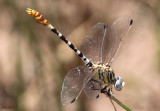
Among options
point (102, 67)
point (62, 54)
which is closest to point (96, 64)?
point (102, 67)

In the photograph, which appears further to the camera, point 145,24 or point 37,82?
point 145,24

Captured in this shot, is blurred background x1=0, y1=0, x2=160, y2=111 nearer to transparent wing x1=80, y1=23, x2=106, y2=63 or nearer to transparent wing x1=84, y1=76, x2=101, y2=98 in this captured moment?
transparent wing x1=80, y1=23, x2=106, y2=63

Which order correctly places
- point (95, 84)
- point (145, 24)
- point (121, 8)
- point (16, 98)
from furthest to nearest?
point (121, 8)
point (145, 24)
point (16, 98)
point (95, 84)

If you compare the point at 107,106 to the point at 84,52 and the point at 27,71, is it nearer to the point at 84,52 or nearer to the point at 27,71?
the point at 27,71

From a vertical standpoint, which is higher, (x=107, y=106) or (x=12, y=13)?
(x=12, y=13)

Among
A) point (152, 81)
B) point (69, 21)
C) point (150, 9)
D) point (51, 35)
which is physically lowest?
point (152, 81)

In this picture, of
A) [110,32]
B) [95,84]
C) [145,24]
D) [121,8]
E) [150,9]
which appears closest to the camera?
[95,84]

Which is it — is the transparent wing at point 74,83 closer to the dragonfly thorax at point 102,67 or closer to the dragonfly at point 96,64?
the dragonfly at point 96,64

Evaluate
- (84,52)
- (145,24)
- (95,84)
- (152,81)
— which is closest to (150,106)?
(152,81)

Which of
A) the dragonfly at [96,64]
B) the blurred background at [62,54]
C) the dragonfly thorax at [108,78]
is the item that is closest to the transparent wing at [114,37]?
the dragonfly at [96,64]
